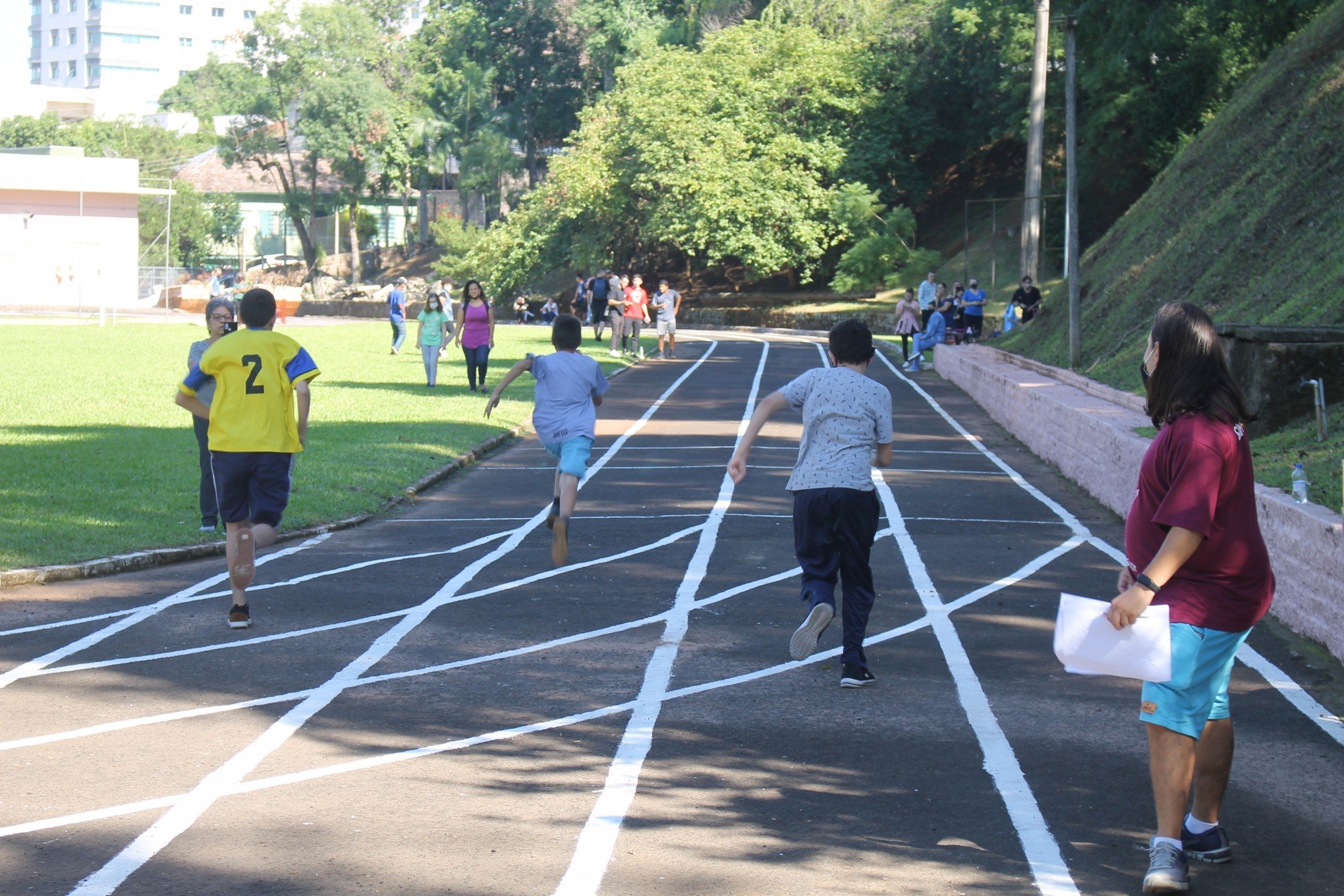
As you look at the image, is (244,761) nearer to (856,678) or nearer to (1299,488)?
(856,678)

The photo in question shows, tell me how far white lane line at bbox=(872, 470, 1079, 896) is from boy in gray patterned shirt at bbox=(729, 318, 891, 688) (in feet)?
1.94

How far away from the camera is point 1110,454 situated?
13875 mm

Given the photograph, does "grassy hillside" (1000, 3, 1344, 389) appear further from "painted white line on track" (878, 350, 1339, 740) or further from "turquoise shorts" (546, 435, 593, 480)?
"turquoise shorts" (546, 435, 593, 480)

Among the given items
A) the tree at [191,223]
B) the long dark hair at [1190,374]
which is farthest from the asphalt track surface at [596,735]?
the tree at [191,223]

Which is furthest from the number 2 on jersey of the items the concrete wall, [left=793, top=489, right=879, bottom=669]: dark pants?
the concrete wall

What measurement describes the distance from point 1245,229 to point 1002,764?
1882 cm

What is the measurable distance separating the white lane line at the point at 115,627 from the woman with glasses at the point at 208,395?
548 mm

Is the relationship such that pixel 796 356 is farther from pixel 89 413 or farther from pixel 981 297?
pixel 89 413

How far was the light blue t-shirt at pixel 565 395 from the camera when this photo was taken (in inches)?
438

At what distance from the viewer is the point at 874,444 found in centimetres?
763

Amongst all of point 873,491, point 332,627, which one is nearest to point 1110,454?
point 873,491

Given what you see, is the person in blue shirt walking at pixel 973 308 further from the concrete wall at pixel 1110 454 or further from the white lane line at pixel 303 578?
the white lane line at pixel 303 578

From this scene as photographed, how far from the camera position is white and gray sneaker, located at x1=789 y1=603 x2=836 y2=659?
7289 millimetres

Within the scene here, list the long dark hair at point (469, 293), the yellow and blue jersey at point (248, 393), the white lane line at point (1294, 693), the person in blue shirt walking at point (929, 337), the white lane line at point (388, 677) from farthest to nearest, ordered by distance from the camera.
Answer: the person in blue shirt walking at point (929, 337), the long dark hair at point (469, 293), the yellow and blue jersey at point (248, 393), the white lane line at point (1294, 693), the white lane line at point (388, 677)
